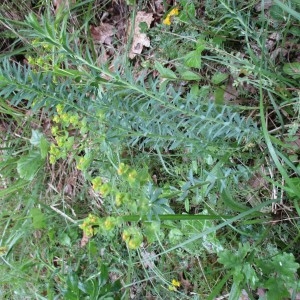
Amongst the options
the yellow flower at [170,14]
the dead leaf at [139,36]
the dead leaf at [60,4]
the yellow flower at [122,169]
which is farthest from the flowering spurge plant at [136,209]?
the dead leaf at [60,4]

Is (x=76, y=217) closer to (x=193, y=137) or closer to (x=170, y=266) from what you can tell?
(x=170, y=266)

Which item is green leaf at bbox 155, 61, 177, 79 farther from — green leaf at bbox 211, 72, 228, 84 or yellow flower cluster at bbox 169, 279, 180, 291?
yellow flower cluster at bbox 169, 279, 180, 291

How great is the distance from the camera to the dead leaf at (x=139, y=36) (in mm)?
2045

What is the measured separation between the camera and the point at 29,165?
225cm

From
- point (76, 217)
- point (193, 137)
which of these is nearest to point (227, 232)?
point (193, 137)

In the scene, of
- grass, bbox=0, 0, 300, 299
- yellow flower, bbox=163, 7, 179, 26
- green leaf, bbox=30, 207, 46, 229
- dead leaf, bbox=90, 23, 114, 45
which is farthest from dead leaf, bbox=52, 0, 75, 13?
green leaf, bbox=30, 207, 46, 229

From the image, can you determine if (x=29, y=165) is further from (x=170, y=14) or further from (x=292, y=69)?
(x=292, y=69)

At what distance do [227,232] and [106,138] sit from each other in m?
0.66

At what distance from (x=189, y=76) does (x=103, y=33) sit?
0.60 m

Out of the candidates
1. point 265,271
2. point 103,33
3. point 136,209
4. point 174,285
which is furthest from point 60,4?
point 265,271

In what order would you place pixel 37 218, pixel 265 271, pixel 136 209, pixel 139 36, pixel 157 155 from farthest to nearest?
pixel 37 218 → pixel 139 36 → pixel 157 155 → pixel 265 271 → pixel 136 209

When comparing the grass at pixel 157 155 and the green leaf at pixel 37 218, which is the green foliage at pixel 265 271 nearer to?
the grass at pixel 157 155

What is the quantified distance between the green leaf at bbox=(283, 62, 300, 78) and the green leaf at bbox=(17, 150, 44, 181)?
49.8 inches

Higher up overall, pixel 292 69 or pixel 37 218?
pixel 292 69
